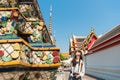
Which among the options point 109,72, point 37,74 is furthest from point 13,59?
point 109,72

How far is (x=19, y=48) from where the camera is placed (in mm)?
4027

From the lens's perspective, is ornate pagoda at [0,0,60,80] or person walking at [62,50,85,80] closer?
ornate pagoda at [0,0,60,80]

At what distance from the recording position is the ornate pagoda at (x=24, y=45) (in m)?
4.01

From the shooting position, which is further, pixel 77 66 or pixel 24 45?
pixel 77 66

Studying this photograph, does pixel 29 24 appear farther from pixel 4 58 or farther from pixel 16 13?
pixel 4 58

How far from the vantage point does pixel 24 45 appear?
4328 millimetres

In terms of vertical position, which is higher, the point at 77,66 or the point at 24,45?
the point at 24,45

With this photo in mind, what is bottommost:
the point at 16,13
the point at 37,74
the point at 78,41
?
the point at 37,74

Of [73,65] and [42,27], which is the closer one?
[73,65]

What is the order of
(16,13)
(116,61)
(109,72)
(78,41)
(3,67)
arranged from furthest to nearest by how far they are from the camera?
1. (78,41)
2. (109,72)
3. (116,61)
4. (16,13)
5. (3,67)

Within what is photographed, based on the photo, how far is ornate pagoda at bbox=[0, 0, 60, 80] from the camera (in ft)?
13.2

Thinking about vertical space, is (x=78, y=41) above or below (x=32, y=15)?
above

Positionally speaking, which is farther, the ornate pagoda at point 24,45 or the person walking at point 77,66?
the person walking at point 77,66

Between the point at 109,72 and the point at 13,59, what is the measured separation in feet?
54.2
